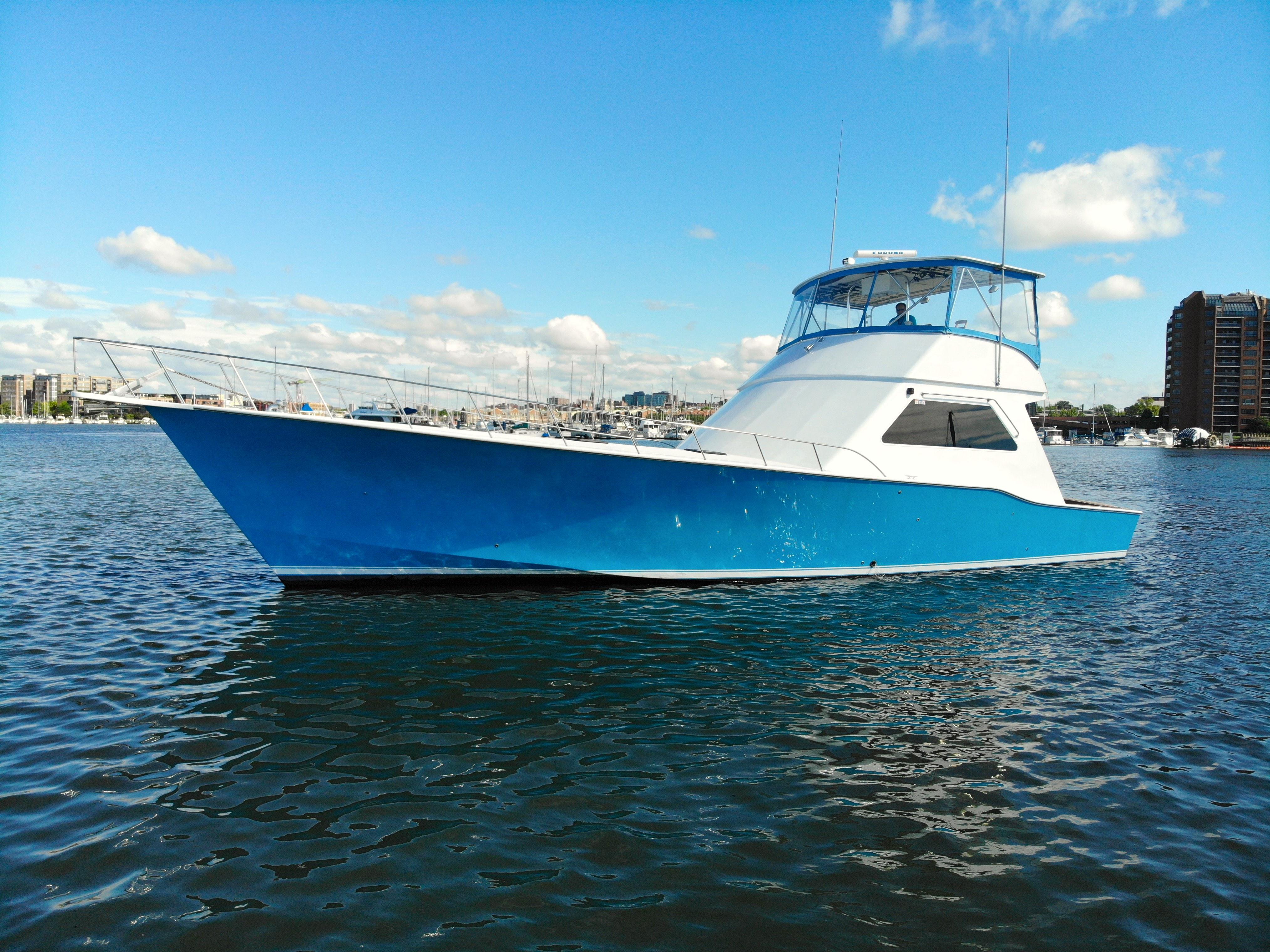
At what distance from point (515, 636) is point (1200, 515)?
76.7 feet

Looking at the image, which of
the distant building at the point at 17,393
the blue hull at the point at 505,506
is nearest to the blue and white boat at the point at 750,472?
the blue hull at the point at 505,506

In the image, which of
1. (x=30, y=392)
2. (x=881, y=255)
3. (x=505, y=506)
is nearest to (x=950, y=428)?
(x=881, y=255)

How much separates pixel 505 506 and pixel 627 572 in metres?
1.87

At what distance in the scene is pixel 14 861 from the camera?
357 cm

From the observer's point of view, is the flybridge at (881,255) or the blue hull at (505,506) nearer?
the blue hull at (505,506)

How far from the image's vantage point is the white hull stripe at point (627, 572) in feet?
29.0

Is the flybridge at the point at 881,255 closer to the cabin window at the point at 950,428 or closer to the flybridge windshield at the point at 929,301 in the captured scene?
the flybridge windshield at the point at 929,301

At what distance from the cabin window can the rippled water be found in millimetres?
2444

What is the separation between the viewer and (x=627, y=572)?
9070mm

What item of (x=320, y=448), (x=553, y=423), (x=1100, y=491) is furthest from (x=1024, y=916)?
(x=1100, y=491)

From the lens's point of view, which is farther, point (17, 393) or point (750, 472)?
point (17, 393)

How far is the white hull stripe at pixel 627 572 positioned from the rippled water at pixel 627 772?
0.30m

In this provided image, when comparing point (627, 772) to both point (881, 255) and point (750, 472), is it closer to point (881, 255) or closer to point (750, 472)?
point (750, 472)

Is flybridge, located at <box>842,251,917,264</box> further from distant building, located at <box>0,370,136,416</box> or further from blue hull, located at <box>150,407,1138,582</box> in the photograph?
distant building, located at <box>0,370,136,416</box>
